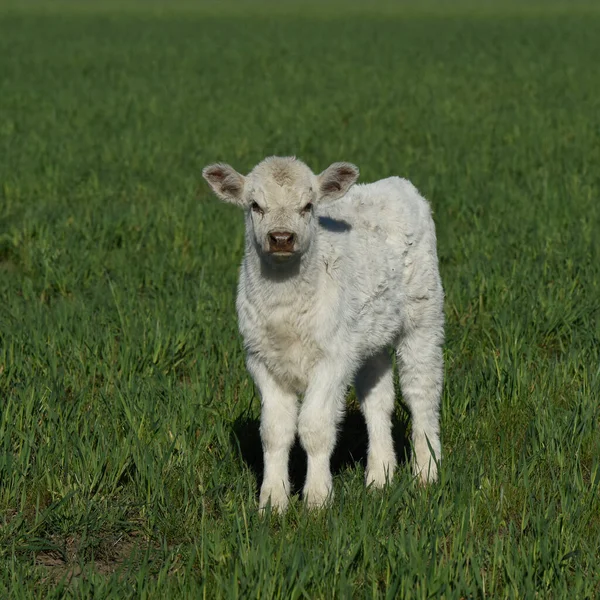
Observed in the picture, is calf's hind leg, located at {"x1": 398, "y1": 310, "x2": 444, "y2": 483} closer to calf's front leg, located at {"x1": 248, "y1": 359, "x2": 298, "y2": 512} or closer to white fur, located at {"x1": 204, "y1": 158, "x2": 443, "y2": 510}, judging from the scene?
white fur, located at {"x1": 204, "y1": 158, "x2": 443, "y2": 510}

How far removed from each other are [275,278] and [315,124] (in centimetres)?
1301

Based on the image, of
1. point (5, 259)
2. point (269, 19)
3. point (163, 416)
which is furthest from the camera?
point (269, 19)

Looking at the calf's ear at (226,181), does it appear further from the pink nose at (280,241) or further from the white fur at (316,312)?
the pink nose at (280,241)

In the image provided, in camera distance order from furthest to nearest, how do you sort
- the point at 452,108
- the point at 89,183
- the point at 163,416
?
the point at 452,108
the point at 89,183
the point at 163,416

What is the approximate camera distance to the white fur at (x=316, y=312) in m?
5.38

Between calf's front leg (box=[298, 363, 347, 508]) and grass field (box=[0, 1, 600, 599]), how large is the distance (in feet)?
0.45

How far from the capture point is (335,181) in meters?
5.68

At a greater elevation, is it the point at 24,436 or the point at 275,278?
the point at 275,278

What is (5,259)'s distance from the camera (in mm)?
10391

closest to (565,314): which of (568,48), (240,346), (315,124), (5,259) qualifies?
(240,346)

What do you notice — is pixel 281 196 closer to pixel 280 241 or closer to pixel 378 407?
pixel 280 241

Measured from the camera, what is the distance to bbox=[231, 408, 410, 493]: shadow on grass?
20.3 ft

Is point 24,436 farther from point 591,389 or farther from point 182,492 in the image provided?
point 591,389

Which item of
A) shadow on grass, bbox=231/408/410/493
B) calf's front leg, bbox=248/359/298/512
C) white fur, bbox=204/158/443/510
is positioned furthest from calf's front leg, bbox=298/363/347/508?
shadow on grass, bbox=231/408/410/493
